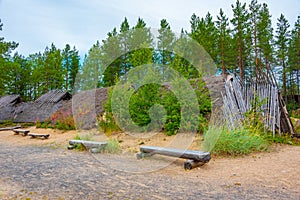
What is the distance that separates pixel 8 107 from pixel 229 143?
15979 millimetres

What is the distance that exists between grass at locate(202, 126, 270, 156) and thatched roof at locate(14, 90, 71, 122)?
10491 mm

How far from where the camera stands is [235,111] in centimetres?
592

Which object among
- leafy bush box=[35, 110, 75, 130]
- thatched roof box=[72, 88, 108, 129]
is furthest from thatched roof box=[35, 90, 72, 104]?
leafy bush box=[35, 110, 75, 130]

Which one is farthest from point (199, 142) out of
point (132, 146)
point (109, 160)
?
point (109, 160)

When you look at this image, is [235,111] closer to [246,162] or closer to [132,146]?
[246,162]

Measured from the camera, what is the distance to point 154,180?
298 centimetres

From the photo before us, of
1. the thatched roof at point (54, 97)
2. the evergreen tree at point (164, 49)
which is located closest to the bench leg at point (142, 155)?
the evergreen tree at point (164, 49)

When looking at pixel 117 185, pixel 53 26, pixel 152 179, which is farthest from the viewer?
pixel 53 26

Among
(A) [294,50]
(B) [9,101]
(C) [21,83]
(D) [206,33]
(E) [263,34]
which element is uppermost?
(E) [263,34]

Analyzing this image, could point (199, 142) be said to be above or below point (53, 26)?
below

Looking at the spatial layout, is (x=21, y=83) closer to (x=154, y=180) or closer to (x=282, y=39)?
(x=154, y=180)

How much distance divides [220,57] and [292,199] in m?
17.1

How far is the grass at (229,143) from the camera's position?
14.5 feet

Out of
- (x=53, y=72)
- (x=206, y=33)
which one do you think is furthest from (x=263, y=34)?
(x=53, y=72)
